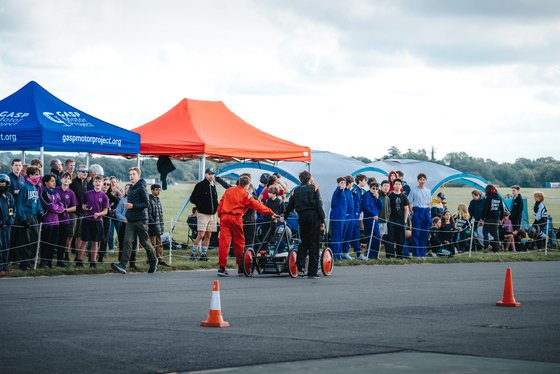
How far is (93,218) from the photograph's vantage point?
13516 mm

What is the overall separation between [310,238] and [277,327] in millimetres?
5282

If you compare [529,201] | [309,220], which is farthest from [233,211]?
[529,201]

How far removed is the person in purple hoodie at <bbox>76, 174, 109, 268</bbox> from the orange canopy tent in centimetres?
351

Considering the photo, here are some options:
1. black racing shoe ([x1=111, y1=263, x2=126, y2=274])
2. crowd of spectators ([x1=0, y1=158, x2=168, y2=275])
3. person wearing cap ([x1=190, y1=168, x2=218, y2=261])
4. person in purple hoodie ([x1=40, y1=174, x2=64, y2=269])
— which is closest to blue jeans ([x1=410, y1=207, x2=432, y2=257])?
person wearing cap ([x1=190, y1=168, x2=218, y2=261])

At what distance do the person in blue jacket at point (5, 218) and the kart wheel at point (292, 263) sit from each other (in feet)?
17.1

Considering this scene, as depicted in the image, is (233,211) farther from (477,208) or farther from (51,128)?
(477,208)

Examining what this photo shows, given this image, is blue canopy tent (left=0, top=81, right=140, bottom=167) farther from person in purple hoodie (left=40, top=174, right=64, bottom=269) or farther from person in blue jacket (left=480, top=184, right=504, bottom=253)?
person in blue jacket (left=480, top=184, right=504, bottom=253)

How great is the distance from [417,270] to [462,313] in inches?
246

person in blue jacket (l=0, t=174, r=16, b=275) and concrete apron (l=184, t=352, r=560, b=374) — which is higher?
person in blue jacket (l=0, t=174, r=16, b=275)

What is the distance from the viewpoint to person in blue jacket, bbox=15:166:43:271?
1238 centimetres

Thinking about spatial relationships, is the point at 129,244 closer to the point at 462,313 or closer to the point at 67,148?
the point at 67,148

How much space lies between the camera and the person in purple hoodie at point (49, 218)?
41.7 ft

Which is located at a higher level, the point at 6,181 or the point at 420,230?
the point at 6,181

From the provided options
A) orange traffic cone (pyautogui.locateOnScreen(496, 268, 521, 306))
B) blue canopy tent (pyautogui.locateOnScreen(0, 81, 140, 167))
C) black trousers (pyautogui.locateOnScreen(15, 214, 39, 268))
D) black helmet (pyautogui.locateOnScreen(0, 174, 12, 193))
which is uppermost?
blue canopy tent (pyautogui.locateOnScreen(0, 81, 140, 167))
